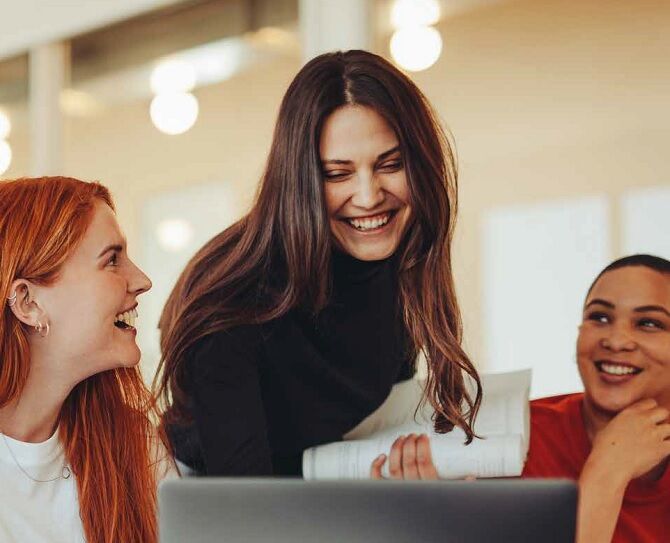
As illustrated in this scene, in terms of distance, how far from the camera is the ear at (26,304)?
5.19 feet

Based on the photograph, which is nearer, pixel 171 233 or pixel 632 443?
pixel 632 443

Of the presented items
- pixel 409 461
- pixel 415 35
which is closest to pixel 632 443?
pixel 409 461

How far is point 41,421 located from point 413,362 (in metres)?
0.71

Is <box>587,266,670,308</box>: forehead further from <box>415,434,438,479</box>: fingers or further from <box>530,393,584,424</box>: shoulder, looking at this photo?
<box>415,434,438,479</box>: fingers

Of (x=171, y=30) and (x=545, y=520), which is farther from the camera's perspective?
(x=171, y=30)

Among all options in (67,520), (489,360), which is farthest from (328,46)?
(67,520)

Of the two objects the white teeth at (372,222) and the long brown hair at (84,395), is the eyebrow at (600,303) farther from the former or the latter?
the long brown hair at (84,395)

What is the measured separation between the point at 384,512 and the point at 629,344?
1.06 m

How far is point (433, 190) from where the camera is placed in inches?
66.2

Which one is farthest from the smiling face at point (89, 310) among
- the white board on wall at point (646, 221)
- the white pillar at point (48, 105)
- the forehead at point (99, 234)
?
the white pillar at point (48, 105)

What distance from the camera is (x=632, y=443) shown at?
1.67 meters

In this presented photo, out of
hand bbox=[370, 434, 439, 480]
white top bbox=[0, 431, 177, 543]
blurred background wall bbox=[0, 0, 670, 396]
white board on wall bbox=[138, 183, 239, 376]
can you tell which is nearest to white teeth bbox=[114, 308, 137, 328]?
white top bbox=[0, 431, 177, 543]

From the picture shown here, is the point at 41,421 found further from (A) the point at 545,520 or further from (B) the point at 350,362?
(A) the point at 545,520

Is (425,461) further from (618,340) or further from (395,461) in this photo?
(618,340)
